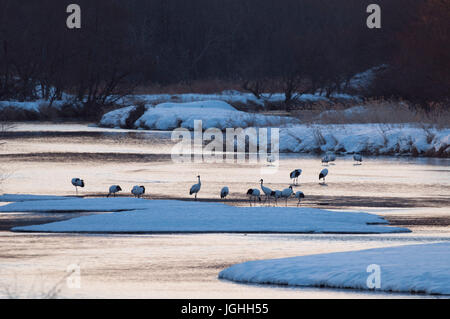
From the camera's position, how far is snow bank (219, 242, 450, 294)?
1220 centimetres

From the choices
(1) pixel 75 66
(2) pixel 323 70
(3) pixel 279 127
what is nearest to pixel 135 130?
(3) pixel 279 127

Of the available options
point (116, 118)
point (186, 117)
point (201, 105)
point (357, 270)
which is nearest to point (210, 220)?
point (357, 270)

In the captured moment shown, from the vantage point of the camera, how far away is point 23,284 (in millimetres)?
12141

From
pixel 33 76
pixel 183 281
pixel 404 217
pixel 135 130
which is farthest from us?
pixel 33 76

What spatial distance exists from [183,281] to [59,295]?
6.16 feet

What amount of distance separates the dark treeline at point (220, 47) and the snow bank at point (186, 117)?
22.8ft

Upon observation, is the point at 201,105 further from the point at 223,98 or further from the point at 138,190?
the point at 138,190

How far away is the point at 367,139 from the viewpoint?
131ft

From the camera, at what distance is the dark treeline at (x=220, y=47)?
5381 centimetres

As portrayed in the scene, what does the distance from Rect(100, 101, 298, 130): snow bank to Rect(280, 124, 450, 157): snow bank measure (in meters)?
8.89

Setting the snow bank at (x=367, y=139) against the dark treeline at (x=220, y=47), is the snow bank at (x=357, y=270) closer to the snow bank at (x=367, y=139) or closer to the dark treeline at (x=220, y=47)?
the dark treeline at (x=220, y=47)

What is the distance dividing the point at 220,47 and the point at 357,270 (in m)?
107

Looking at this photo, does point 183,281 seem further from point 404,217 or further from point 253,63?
point 253,63

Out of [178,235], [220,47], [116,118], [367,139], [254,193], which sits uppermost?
[220,47]
